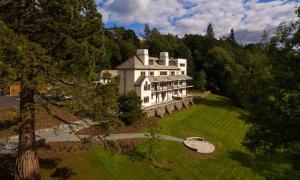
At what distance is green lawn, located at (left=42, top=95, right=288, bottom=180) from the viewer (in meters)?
24.8

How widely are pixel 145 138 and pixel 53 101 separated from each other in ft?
70.0

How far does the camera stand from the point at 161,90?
5759cm

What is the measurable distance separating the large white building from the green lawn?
634cm

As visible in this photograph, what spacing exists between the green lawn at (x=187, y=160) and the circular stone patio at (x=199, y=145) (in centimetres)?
88

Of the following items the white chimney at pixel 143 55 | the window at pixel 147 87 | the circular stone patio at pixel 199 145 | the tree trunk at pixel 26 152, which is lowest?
the circular stone patio at pixel 199 145

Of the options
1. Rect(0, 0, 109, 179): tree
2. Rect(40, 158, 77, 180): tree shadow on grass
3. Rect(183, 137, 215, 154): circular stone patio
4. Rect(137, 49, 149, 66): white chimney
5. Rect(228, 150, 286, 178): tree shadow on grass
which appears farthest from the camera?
Rect(137, 49, 149, 66): white chimney

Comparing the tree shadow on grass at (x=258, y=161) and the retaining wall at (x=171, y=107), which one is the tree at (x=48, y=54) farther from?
the retaining wall at (x=171, y=107)

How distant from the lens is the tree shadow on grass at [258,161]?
3339 centimetres

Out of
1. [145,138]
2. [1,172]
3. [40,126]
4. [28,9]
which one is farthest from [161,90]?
[28,9]

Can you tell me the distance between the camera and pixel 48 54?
14594mm

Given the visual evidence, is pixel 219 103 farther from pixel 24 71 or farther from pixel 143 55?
pixel 24 71

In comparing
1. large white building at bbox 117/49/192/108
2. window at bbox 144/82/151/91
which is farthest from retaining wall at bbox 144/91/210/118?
window at bbox 144/82/151/91

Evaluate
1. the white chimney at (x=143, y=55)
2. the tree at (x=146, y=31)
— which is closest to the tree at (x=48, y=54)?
the white chimney at (x=143, y=55)

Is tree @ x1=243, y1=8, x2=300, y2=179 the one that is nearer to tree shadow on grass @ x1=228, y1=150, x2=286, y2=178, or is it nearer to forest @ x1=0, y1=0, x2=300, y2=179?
forest @ x1=0, y1=0, x2=300, y2=179
